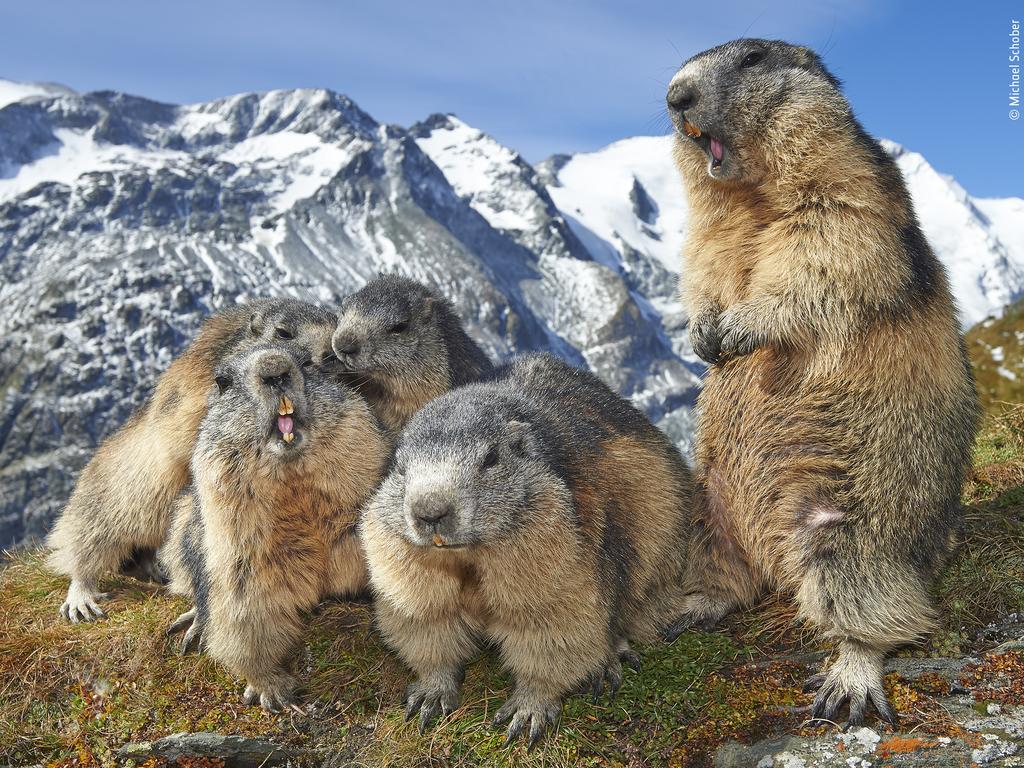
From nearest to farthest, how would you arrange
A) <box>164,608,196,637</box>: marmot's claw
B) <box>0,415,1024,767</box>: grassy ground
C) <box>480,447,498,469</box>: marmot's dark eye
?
<box>480,447,498,469</box>: marmot's dark eye → <box>0,415,1024,767</box>: grassy ground → <box>164,608,196,637</box>: marmot's claw

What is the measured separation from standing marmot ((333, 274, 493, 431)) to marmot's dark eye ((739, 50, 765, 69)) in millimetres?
3476

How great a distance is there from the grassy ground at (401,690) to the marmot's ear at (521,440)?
1.77 meters

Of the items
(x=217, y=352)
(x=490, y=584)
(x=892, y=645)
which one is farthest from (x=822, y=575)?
(x=217, y=352)

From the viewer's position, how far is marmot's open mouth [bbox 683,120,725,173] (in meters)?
6.40

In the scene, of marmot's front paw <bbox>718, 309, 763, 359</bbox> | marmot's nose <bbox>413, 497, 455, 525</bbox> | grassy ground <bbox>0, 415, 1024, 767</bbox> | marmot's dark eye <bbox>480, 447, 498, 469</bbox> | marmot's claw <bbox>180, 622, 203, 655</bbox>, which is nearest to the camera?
marmot's nose <bbox>413, 497, 455, 525</bbox>

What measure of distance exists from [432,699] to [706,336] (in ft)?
10.6

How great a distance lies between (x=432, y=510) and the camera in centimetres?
510

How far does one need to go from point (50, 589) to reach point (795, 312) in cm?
749

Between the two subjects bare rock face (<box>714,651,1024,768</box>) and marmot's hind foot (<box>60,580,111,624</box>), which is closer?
bare rock face (<box>714,651,1024,768</box>)

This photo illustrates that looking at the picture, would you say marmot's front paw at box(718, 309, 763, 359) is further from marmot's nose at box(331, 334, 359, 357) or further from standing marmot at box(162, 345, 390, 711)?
marmot's nose at box(331, 334, 359, 357)

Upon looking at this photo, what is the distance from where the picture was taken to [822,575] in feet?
19.4

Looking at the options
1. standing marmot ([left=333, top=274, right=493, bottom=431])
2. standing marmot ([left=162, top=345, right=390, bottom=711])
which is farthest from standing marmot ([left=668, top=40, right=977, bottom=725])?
standing marmot ([left=162, top=345, right=390, bottom=711])

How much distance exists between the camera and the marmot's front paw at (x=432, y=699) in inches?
240

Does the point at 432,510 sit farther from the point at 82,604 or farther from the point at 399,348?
the point at 82,604
